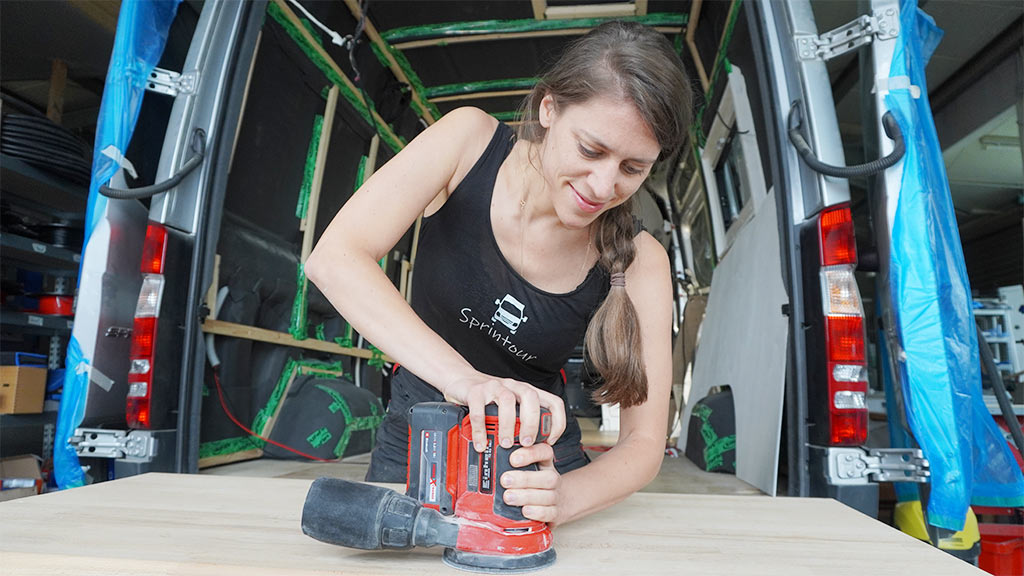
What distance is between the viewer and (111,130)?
176cm

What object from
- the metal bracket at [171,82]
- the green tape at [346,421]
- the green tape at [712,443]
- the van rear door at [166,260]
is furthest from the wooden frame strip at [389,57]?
the green tape at [712,443]

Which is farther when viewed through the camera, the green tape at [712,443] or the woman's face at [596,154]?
the green tape at [712,443]

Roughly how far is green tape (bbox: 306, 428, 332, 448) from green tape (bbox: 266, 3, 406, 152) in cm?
182

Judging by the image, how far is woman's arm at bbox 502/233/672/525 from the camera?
0.82 meters

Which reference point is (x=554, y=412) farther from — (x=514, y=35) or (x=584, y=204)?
(x=514, y=35)

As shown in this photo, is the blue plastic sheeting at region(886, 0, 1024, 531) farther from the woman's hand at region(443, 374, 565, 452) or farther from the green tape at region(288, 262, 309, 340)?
the green tape at region(288, 262, 309, 340)

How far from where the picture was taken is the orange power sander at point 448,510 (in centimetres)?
78

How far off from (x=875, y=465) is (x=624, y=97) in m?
1.03

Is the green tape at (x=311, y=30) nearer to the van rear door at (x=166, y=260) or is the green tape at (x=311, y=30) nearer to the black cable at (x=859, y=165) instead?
the van rear door at (x=166, y=260)

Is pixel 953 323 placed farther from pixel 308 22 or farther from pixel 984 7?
pixel 984 7

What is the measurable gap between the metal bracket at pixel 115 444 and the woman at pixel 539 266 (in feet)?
2.13

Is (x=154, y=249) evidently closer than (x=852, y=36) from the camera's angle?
No

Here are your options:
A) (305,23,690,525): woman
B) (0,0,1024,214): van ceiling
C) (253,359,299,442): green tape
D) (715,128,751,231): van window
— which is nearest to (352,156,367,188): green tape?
(0,0,1024,214): van ceiling

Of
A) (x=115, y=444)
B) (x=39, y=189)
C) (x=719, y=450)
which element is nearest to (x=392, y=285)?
(x=115, y=444)
